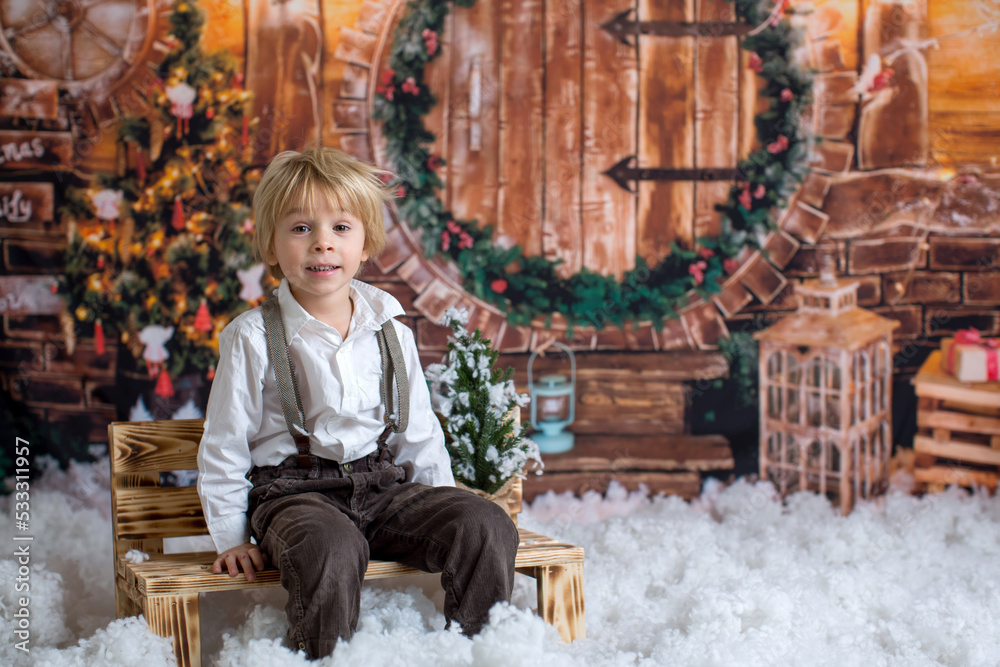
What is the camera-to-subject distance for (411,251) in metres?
2.62

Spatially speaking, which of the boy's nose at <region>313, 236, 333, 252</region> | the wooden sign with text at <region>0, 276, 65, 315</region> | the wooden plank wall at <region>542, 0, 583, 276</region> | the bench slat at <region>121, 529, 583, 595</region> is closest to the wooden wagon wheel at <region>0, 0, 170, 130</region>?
the wooden sign with text at <region>0, 276, 65, 315</region>

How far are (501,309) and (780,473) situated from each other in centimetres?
102

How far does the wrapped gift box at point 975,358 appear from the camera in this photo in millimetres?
2611

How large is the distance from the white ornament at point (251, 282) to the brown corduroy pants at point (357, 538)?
3.64 feet

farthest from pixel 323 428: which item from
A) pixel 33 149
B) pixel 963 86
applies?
pixel 963 86

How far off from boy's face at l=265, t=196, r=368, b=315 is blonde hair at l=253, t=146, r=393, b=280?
0.01 m

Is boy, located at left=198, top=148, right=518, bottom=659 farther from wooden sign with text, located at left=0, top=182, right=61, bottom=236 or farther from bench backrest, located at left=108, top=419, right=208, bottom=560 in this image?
wooden sign with text, located at left=0, top=182, right=61, bottom=236

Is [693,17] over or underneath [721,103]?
over

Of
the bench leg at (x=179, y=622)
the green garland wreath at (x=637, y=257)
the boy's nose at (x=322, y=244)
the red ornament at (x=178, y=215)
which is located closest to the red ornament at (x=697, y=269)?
the green garland wreath at (x=637, y=257)

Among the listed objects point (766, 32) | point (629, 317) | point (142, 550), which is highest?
point (766, 32)

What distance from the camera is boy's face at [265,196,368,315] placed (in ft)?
5.00

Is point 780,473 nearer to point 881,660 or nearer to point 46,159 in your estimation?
point 881,660

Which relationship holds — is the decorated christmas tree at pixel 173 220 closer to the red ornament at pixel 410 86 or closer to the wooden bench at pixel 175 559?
the red ornament at pixel 410 86

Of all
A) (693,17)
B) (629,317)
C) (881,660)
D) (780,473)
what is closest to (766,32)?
(693,17)
